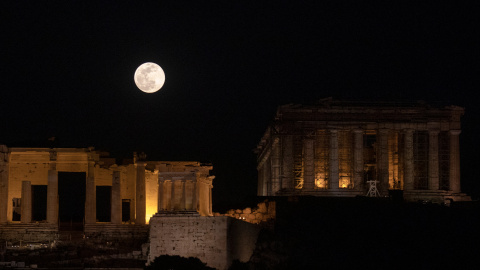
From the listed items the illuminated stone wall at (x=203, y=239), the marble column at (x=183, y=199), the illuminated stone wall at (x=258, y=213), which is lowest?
the illuminated stone wall at (x=203, y=239)

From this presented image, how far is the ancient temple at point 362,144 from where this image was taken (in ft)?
243

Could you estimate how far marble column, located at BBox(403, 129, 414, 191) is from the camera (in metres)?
74.1

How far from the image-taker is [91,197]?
211ft

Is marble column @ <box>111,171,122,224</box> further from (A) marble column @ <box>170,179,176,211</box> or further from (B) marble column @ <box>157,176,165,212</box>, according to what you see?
(A) marble column @ <box>170,179,176,211</box>

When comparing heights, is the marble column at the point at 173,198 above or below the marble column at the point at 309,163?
below

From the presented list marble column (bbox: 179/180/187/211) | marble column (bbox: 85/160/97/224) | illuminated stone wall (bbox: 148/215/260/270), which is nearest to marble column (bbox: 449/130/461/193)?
illuminated stone wall (bbox: 148/215/260/270)

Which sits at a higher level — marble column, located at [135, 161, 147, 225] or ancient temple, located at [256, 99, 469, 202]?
ancient temple, located at [256, 99, 469, 202]

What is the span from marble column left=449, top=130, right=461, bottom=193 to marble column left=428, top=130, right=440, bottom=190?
47.8 inches

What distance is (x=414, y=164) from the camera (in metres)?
75.2

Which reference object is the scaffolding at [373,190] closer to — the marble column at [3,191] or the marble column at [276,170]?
the marble column at [276,170]

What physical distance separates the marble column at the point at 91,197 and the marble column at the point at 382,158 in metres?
25.0

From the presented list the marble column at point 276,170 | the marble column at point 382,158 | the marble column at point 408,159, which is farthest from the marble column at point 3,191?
the marble column at point 408,159

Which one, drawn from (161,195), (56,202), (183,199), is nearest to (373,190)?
(183,199)

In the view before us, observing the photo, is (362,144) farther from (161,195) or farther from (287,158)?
(161,195)
